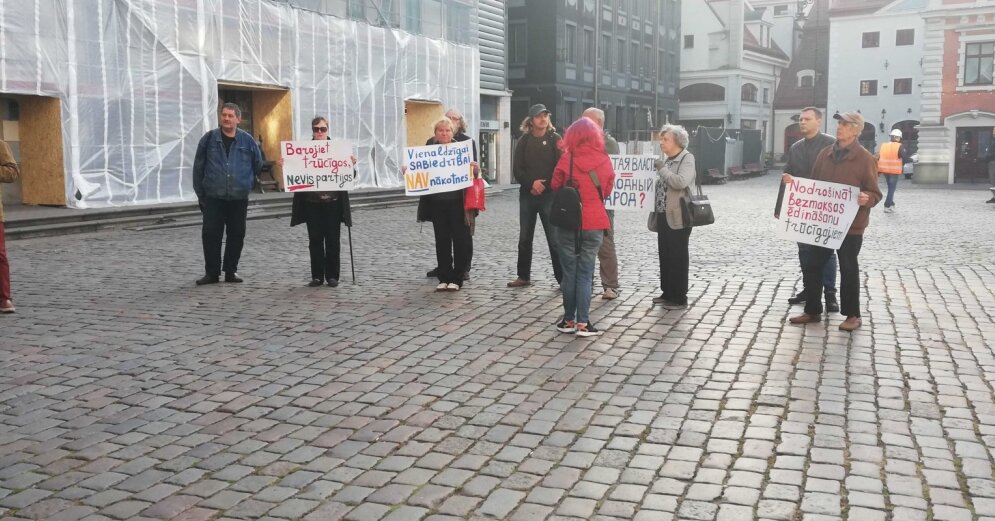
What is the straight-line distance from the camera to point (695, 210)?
8.48m

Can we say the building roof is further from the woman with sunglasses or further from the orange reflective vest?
the woman with sunglasses

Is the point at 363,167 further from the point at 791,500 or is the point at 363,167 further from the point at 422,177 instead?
the point at 791,500

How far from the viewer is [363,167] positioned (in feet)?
Answer: 93.0

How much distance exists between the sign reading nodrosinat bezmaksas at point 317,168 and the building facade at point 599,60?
32484 mm

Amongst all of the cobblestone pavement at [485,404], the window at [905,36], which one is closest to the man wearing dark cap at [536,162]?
the cobblestone pavement at [485,404]

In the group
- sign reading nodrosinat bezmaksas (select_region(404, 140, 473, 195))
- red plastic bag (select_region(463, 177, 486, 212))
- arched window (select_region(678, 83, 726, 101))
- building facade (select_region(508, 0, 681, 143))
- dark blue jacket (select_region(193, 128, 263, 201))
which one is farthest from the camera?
arched window (select_region(678, 83, 726, 101))

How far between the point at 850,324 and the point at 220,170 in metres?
6.50

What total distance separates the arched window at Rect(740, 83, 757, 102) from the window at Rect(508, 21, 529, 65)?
24421mm

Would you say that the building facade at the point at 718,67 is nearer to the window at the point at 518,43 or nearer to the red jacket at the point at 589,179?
the window at the point at 518,43

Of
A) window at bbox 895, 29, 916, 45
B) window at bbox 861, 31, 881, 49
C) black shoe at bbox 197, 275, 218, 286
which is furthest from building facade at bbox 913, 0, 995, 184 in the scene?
black shoe at bbox 197, 275, 218, 286

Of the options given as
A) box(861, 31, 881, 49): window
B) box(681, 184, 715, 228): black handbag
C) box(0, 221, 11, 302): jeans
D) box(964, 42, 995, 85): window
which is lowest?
box(0, 221, 11, 302): jeans

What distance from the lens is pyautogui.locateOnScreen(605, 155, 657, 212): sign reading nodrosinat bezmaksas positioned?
950cm

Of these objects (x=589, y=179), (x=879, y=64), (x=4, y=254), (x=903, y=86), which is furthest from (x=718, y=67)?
(x=4, y=254)

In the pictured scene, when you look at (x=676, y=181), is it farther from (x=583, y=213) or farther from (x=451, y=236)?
(x=451, y=236)
